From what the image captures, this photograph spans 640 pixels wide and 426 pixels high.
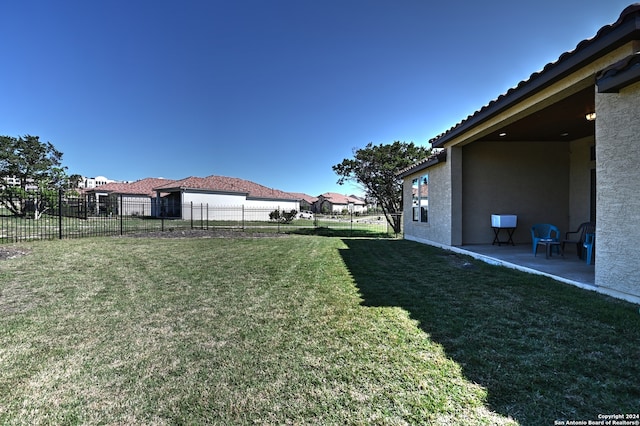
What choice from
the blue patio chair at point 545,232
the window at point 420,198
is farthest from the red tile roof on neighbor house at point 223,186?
the blue patio chair at point 545,232

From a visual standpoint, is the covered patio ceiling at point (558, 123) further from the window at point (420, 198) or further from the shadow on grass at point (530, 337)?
the shadow on grass at point (530, 337)

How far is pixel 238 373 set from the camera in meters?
2.23

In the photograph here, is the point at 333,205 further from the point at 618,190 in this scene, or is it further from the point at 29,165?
the point at 618,190

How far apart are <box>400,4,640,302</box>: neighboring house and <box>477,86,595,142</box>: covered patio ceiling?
2 cm

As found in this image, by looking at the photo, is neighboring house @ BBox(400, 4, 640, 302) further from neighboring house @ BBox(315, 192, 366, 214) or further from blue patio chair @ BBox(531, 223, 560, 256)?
neighboring house @ BBox(315, 192, 366, 214)

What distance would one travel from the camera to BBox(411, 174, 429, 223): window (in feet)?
34.3

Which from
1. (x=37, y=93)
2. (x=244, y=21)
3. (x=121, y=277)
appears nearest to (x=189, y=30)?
(x=244, y=21)

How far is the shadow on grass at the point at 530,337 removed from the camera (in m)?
1.84

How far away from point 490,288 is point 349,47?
10.7 m

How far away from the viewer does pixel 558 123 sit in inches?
258

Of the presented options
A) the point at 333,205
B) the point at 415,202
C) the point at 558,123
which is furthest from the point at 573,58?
the point at 333,205

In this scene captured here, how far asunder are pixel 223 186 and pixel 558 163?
97.1ft

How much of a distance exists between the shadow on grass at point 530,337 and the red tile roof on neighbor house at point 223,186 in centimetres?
2767

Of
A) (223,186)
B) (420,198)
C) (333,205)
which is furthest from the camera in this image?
(333,205)
